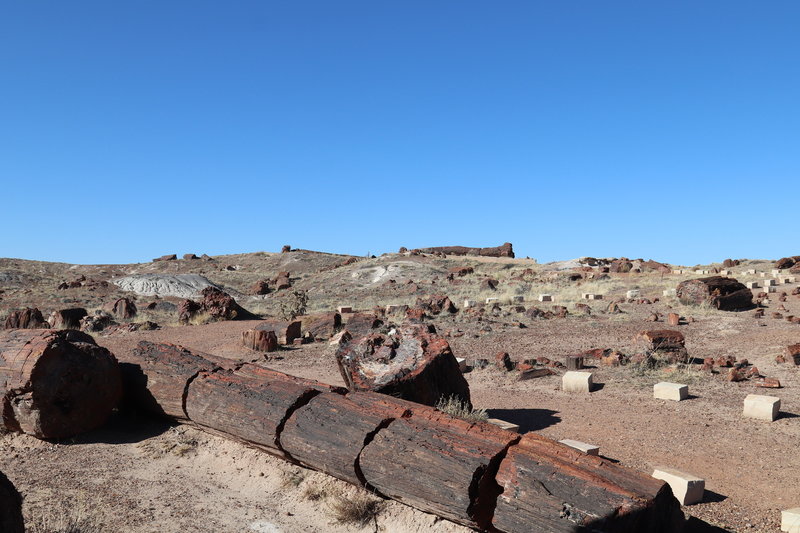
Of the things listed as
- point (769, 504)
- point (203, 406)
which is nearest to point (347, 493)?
point (203, 406)

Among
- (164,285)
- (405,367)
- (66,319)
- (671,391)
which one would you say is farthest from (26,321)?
(671,391)

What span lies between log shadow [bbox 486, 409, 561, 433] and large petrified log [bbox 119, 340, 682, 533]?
356 centimetres

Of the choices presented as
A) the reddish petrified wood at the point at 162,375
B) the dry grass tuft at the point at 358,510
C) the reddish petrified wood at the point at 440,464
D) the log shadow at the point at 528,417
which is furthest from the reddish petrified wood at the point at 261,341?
the reddish petrified wood at the point at 440,464

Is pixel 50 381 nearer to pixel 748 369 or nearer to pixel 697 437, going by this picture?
pixel 697 437

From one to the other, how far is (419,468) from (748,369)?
9.73 metres

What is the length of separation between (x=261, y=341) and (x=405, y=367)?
9.54 metres

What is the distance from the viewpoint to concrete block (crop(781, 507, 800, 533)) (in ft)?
19.5

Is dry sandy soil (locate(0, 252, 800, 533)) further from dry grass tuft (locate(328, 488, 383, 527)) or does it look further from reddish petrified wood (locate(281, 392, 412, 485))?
reddish petrified wood (locate(281, 392, 412, 485))

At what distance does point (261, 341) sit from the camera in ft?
58.3

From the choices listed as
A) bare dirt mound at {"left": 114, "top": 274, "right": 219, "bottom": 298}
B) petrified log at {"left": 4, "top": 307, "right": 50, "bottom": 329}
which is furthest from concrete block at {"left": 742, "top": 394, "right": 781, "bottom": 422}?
bare dirt mound at {"left": 114, "top": 274, "right": 219, "bottom": 298}

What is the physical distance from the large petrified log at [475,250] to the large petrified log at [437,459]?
47.2 m

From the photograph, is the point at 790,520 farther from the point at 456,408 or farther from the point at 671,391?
the point at 671,391

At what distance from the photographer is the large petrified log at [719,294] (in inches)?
799

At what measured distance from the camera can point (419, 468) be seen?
6090 millimetres
